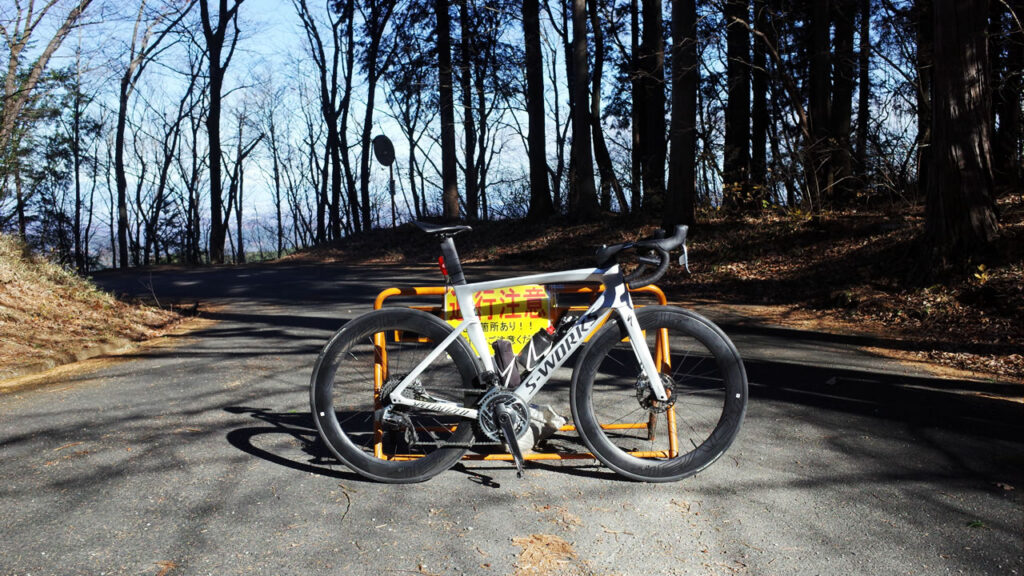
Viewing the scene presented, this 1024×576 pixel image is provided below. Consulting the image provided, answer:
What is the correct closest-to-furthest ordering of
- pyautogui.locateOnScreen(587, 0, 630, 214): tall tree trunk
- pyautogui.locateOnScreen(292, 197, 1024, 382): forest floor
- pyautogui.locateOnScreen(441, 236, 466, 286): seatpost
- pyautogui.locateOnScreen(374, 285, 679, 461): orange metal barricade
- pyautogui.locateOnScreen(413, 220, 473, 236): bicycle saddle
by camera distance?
pyautogui.locateOnScreen(413, 220, 473, 236): bicycle saddle → pyautogui.locateOnScreen(441, 236, 466, 286): seatpost → pyautogui.locateOnScreen(374, 285, 679, 461): orange metal barricade → pyautogui.locateOnScreen(292, 197, 1024, 382): forest floor → pyautogui.locateOnScreen(587, 0, 630, 214): tall tree trunk

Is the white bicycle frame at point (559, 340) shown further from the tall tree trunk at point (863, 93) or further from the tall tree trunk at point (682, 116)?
the tall tree trunk at point (863, 93)

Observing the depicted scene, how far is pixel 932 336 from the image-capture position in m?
7.42

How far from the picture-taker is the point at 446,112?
24.1 meters

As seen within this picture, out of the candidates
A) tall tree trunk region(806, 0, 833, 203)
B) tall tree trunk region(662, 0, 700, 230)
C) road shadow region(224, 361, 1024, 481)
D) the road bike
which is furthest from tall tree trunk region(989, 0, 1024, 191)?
the road bike

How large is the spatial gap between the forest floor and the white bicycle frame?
408 cm

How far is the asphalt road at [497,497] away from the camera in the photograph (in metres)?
2.77

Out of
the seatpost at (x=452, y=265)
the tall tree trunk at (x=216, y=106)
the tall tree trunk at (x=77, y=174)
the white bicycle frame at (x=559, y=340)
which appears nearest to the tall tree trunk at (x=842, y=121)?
the white bicycle frame at (x=559, y=340)

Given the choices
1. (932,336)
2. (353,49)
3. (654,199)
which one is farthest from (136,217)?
(932,336)

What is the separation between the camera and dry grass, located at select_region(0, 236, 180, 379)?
6.73m

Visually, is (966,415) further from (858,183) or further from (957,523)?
(858,183)

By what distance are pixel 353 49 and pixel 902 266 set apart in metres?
29.7

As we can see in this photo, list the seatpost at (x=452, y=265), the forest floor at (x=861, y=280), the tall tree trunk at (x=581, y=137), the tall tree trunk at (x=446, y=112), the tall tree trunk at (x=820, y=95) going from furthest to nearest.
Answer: the tall tree trunk at (x=446, y=112), the tall tree trunk at (x=581, y=137), the tall tree trunk at (x=820, y=95), the forest floor at (x=861, y=280), the seatpost at (x=452, y=265)

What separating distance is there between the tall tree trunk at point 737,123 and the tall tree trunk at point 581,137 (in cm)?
373

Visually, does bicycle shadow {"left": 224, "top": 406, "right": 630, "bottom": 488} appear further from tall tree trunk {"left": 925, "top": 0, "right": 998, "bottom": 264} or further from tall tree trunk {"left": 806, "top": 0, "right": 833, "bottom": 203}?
tall tree trunk {"left": 806, "top": 0, "right": 833, "bottom": 203}
